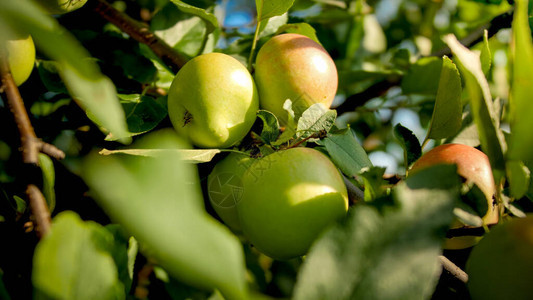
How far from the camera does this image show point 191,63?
64cm

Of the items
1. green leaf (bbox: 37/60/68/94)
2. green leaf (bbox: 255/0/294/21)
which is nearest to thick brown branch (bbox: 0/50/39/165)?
green leaf (bbox: 37/60/68/94)

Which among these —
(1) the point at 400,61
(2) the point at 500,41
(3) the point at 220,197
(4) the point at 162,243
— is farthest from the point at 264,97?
(2) the point at 500,41

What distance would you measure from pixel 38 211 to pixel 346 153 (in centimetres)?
46

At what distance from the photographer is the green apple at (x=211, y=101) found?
61cm

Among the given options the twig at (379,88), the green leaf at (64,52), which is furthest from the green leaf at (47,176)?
the twig at (379,88)

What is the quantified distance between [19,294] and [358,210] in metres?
0.52

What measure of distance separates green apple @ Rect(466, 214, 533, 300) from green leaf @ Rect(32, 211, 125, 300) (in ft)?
1.46

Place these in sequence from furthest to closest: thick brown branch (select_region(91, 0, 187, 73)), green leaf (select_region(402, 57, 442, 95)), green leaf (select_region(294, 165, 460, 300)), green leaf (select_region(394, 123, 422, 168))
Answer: green leaf (select_region(402, 57, 442, 95)), thick brown branch (select_region(91, 0, 187, 73)), green leaf (select_region(394, 123, 422, 168)), green leaf (select_region(294, 165, 460, 300))

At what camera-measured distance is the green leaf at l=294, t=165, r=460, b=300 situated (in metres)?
0.39

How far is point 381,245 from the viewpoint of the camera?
407 millimetres

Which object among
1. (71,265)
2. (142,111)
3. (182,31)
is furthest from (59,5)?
(71,265)

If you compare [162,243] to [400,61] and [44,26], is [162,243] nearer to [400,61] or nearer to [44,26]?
[44,26]

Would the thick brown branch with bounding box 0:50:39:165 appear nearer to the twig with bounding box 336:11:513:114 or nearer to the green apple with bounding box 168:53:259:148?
the green apple with bounding box 168:53:259:148

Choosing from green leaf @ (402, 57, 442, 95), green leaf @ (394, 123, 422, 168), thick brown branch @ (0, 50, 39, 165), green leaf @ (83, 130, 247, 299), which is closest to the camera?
green leaf @ (83, 130, 247, 299)
